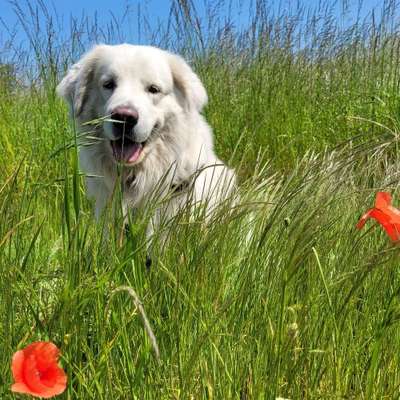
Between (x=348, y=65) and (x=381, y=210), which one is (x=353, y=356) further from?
(x=348, y=65)

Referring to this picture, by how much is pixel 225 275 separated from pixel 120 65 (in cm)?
207

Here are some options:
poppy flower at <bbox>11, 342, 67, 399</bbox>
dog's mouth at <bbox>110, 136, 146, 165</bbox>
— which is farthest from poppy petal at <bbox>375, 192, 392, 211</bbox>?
dog's mouth at <bbox>110, 136, 146, 165</bbox>

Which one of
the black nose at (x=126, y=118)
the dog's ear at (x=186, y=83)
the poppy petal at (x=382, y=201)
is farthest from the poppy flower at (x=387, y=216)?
the dog's ear at (x=186, y=83)


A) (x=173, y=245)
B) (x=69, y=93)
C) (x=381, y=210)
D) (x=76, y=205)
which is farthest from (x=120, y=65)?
(x=381, y=210)

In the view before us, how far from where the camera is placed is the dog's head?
9.99 ft

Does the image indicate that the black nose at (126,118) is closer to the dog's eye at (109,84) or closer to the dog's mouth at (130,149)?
the dog's mouth at (130,149)

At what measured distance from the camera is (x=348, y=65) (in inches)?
204

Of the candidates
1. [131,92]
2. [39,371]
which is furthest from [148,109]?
[39,371]

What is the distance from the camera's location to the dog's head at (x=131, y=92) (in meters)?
3.04

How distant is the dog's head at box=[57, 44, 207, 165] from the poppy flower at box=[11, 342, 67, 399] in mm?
2273

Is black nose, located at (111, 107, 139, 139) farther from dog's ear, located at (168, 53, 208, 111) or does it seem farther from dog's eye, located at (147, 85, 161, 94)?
dog's ear, located at (168, 53, 208, 111)

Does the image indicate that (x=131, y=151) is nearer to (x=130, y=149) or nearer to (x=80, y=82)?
(x=130, y=149)

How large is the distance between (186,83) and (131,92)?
0.47m

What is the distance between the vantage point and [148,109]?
3.11 meters
